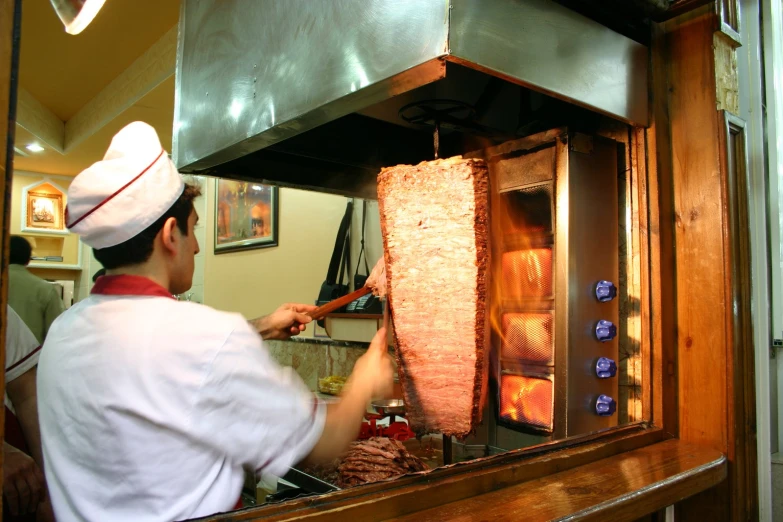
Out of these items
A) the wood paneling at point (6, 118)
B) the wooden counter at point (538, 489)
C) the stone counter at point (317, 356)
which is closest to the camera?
the wood paneling at point (6, 118)

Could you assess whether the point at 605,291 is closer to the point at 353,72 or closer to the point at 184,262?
the point at 353,72

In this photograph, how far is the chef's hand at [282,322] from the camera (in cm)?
200

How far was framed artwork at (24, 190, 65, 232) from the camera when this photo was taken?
26.0ft

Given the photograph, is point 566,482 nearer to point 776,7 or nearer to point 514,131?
point 514,131

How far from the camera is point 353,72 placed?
5.11 ft

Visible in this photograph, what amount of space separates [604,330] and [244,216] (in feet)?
13.1

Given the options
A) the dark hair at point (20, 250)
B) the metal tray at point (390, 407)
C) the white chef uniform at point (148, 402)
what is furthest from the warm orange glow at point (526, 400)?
the dark hair at point (20, 250)

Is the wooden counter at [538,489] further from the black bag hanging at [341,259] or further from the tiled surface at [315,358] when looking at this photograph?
the black bag hanging at [341,259]

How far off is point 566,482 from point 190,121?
2.12 metres

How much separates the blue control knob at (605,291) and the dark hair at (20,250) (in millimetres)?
4219

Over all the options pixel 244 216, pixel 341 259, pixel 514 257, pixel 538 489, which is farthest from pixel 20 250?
pixel 538 489

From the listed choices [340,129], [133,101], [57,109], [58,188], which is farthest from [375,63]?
[58,188]

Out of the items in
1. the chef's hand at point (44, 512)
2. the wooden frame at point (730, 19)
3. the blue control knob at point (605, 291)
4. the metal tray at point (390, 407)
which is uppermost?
the wooden frame at point (730, 19)

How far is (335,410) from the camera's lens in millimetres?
1401
